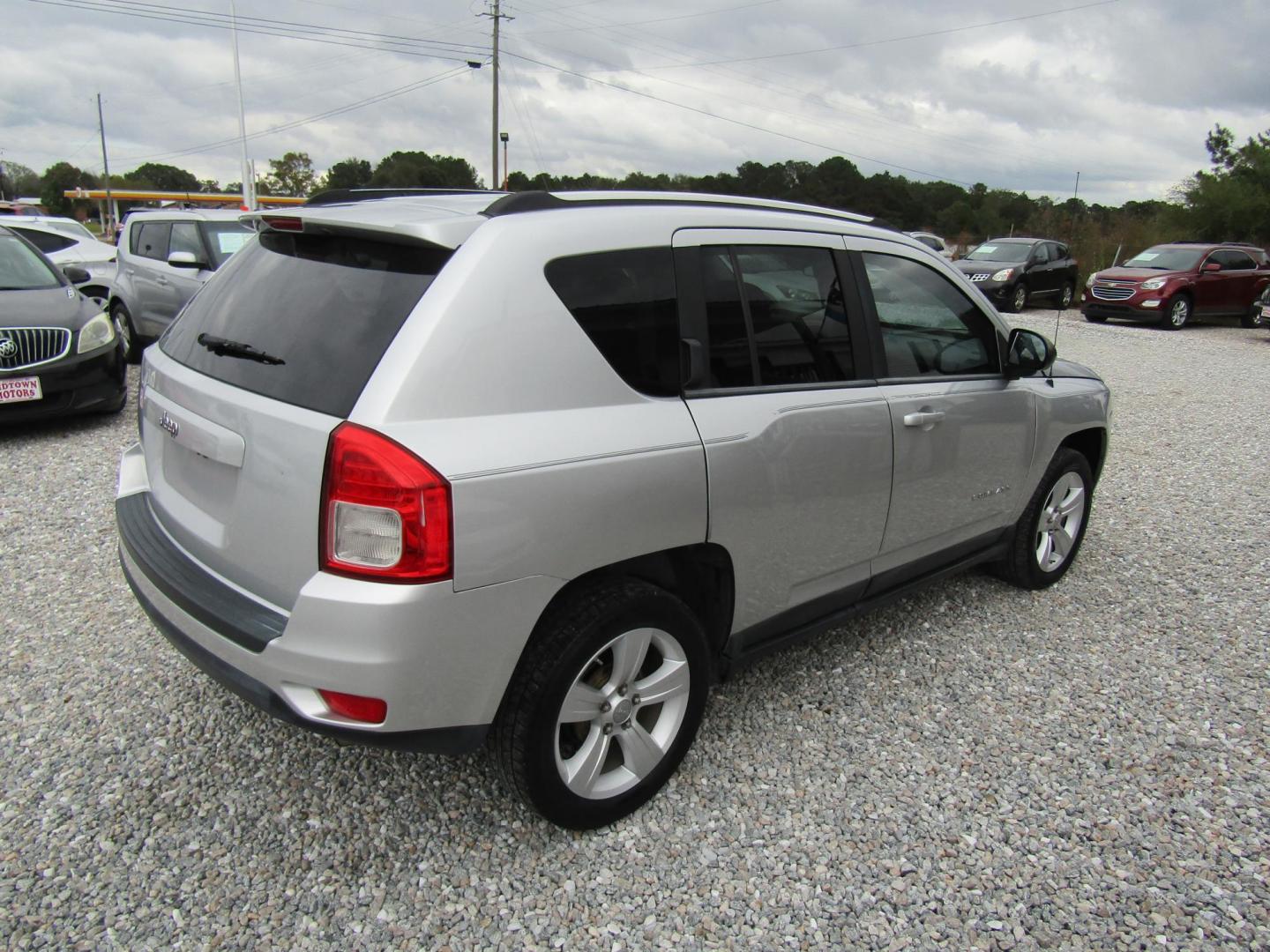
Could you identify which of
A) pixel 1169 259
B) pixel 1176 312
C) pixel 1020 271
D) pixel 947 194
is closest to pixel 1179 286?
pixel 1176 312

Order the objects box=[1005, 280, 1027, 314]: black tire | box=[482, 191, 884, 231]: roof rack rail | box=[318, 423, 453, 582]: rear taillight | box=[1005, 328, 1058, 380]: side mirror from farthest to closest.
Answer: box=[1005, 280, 1027, 314]: black tire
box=[1005, 328, 1058, 380]: side mirror
box=[482, 191, 884, 231]: roof rack rail
box=[318, 423, 453, 582]: rear taillight

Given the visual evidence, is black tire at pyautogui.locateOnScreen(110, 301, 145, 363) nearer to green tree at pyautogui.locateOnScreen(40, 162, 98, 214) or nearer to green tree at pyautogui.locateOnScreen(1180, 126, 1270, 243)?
green tree at pyautogui.locateOnScreen(1180, 126, 1270, 243)

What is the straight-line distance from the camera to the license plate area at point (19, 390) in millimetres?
6098

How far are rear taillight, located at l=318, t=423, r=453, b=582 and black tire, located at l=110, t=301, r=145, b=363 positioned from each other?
858 cm

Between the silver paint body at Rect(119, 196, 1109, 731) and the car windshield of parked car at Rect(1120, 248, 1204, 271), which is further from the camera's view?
the car windshield of parked car at Rect(1120, 248, 1204, 271)

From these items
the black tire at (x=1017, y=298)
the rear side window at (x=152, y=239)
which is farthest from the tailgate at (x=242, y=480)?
the black tire at (x=1017, y=298)

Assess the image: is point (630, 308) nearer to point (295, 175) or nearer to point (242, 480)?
point (242, 480)

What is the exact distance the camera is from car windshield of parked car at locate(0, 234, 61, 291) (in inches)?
269

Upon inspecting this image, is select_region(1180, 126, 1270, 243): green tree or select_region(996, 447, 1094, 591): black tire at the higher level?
select_region(1180, 126, 1270, 243): green tree

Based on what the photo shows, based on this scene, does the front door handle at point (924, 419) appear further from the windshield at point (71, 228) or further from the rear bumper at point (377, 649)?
the windshield at point (71, 228)

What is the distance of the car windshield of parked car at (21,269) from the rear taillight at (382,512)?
6.46 meters

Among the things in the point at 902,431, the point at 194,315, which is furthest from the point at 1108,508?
the point at 194,315

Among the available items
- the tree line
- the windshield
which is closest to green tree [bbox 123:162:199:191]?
the tree line

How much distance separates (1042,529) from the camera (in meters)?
4.24
